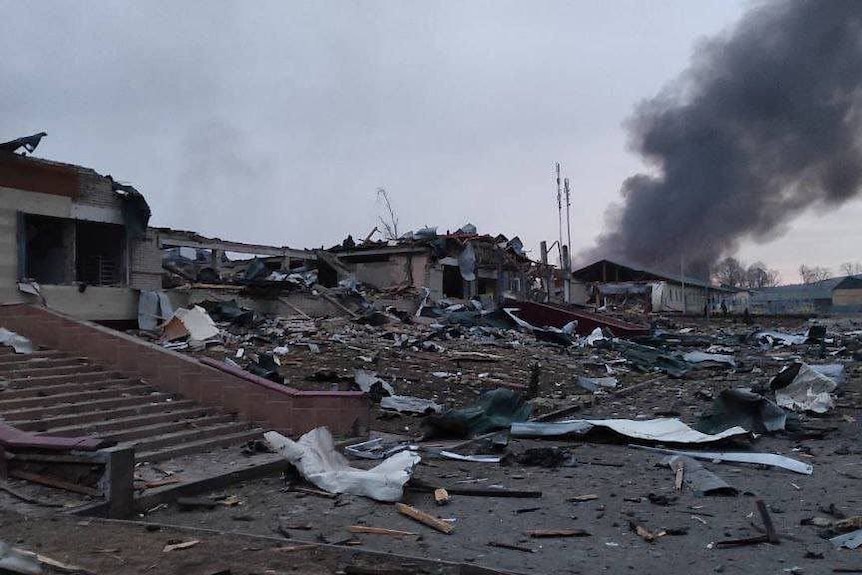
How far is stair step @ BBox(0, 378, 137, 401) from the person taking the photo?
27.6 feet

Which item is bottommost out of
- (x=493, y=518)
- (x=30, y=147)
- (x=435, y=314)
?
(x=493, y=518)

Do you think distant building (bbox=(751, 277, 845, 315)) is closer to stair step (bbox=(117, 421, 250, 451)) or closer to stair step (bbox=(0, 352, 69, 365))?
stair step (bbox=(117, 421, 250, 451))

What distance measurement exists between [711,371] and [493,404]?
9870 mm

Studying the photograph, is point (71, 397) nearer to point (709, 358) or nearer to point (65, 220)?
point (65, 220)

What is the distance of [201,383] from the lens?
9.69 metres

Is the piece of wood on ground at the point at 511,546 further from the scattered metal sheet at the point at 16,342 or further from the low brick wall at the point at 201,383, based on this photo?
the scattered metal sheet at the point at 16,342

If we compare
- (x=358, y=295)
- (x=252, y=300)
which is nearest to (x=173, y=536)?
(x=252, y=300)

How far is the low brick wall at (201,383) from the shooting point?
9.15m

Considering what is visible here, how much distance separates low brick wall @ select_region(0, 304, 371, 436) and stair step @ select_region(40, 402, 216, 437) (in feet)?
1.40

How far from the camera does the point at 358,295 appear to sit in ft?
82.0

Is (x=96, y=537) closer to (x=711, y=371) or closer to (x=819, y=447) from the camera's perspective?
(x=819, y=447)

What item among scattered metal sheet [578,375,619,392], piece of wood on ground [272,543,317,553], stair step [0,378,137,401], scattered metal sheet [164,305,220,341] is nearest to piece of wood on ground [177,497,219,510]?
piece of wood on ground [272,543,317,553]

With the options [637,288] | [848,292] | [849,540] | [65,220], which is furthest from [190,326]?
[848,292]

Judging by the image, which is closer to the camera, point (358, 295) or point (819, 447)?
point (819, 447)
